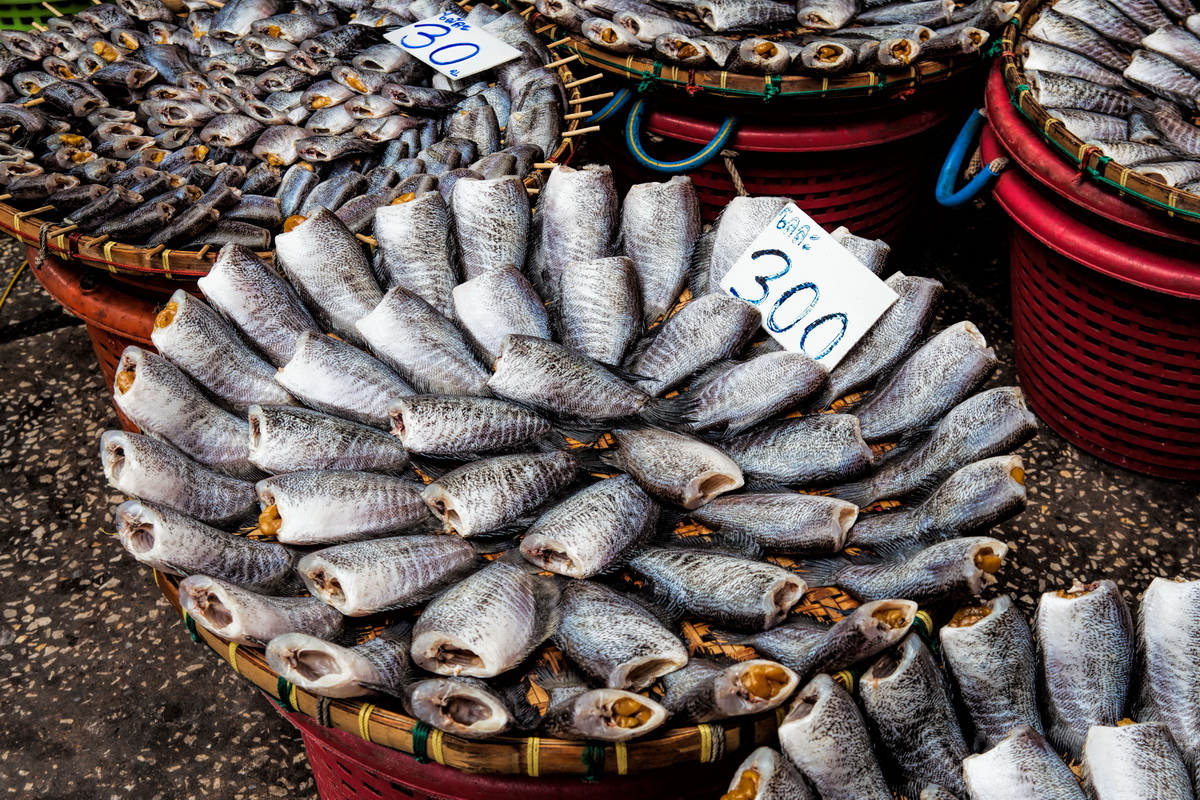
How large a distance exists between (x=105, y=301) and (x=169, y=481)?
53.2 inches

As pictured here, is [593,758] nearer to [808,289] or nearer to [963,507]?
[963,507]

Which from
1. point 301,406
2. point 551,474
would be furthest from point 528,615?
point 301,406

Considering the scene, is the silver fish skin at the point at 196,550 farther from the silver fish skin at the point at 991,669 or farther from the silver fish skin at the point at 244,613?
the silver fish skin at the point at 991,669

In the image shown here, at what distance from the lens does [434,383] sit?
6.97 ft

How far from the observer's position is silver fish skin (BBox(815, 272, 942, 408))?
2.23 meters

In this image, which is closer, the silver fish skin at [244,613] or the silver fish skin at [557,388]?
the silver fish skin at [244,613]

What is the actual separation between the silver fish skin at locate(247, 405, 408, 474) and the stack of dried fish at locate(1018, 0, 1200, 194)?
2230 mm

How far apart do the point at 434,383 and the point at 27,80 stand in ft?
8.29

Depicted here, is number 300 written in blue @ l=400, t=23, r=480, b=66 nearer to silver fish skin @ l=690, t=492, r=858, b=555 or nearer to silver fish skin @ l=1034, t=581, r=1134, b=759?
silver fish skin @ l=690, t=492, r=858, b=555

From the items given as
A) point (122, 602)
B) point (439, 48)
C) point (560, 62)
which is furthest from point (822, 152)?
point (122, 602)

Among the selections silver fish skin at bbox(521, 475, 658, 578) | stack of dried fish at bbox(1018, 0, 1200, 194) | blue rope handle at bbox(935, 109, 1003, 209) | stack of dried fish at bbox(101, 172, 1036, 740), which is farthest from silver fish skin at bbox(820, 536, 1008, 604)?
blue rope handle at bbox(935, 109, 1003, 209)

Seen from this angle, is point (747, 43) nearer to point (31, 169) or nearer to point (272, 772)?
point (31, 169)

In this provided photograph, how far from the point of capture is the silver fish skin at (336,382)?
206 centimetres

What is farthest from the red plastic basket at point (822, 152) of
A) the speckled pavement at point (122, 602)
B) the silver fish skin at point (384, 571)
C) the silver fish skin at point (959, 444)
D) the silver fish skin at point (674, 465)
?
the silver fish skin at point (384, 571)
